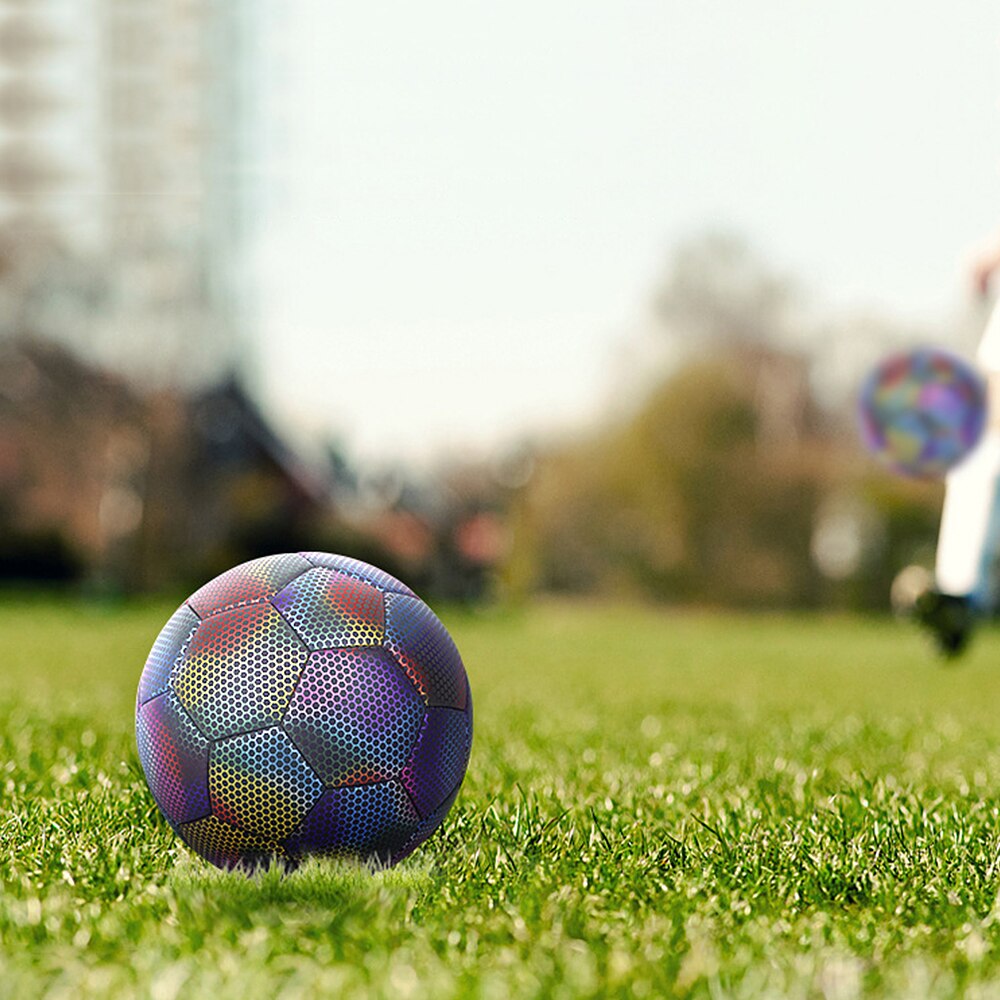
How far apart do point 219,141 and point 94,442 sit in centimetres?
1070

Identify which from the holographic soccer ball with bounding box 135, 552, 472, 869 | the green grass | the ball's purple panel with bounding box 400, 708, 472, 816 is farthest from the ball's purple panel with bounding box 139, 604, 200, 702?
the ball's purple panel with bounding box 400, 708, 472, 816

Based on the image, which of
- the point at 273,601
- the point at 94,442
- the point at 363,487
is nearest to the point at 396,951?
the point at 273,601

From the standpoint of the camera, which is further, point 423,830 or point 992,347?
point 992,347

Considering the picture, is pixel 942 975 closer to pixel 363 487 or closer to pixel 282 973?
pixel 282 973

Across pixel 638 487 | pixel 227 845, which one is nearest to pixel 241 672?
pixel 227 845

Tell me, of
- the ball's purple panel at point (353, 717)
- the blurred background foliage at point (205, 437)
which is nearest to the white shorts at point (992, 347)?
the ball's purple panel at point (353, 717)

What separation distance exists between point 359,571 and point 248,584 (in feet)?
1.03

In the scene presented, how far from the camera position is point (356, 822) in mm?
3283

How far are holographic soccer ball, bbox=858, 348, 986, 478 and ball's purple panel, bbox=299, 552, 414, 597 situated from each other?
619 centimetres

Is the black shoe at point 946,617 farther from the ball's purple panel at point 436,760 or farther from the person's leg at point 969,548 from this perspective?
the ball's purple panel at point 436,760

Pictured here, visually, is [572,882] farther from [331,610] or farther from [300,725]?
[331,610]

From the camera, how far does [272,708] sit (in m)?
3.26

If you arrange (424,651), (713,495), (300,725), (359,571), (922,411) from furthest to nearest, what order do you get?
1. (713,495)
2. (922,411)
3. (359,571)
4. (424,651)
5. (300,725)

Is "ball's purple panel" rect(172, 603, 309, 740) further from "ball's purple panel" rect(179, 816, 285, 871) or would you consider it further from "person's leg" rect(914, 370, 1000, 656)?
"person's leg" rect(914, 370, 1000, 656)
